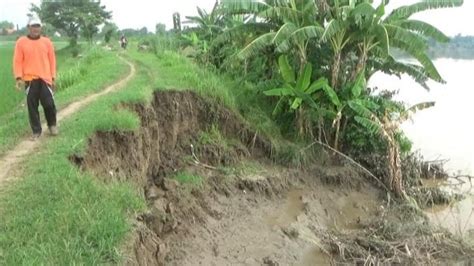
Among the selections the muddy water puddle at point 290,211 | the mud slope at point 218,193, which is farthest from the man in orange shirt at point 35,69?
the muddy water puddle at point 290,211

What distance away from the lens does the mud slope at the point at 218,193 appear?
666cm

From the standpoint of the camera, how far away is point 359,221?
9.57 m

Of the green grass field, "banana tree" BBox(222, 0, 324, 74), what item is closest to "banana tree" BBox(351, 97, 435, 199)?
"banana tree" BBox(222, 0, 324, 74)

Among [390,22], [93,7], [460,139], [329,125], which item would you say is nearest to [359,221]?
[329,125]

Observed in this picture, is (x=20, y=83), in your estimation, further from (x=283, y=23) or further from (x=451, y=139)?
(x=451, y=139)

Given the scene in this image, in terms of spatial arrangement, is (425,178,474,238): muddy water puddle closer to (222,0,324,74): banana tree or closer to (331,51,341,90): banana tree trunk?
(331,51,341,90): banana tree trunk

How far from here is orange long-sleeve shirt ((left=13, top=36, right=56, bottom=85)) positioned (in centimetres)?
683

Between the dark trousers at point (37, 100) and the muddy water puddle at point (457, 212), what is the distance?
6.91 meters

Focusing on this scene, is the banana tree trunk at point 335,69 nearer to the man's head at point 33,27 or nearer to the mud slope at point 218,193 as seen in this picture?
the mud slope at point 218,193

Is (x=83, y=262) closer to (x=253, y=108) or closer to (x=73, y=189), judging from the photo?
(x=73, y=189)

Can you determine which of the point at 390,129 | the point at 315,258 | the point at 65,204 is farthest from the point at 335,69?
the point at 65,204

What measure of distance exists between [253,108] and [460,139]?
8888 mm

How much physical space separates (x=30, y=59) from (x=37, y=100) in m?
0.57

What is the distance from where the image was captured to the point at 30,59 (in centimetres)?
686
